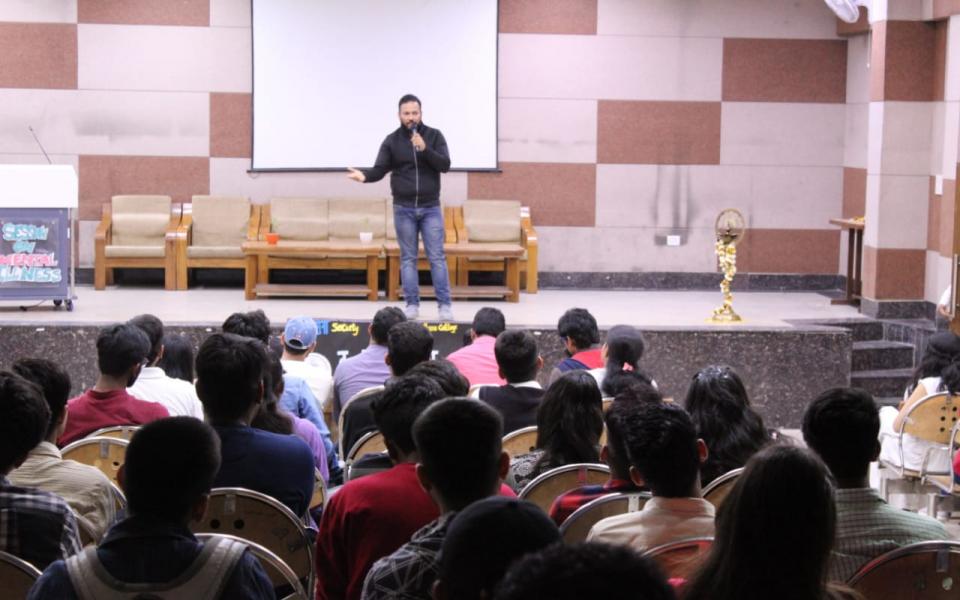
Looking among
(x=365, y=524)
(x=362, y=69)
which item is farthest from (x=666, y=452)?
(x=362, y=69)

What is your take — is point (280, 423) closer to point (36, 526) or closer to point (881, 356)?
point (36, 526)

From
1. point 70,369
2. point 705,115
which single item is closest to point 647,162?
point 705,115

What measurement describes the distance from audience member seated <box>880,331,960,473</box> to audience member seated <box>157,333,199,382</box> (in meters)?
2.94

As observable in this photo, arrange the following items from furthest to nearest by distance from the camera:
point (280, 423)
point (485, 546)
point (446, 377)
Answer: point (280, 423) → point (446, 377) → point (485, 546)

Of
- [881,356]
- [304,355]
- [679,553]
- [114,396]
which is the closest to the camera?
[679,553]

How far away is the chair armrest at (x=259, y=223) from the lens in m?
10.6

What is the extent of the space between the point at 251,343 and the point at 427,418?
50.3 inches

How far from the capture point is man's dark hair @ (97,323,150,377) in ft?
14.4

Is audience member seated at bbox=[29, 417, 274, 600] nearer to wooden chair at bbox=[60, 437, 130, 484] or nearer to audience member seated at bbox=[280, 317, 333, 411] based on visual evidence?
wooden chair at bbox=[60, 437, 130, 484]

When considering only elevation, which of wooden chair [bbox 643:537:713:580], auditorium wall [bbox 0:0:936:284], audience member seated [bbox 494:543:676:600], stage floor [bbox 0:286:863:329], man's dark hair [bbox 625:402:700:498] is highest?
auditorium wall [bbox 0:0:936:284]

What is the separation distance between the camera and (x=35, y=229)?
8.91 m

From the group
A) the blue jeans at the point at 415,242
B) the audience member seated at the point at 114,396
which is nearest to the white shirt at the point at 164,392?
the audience member seated at the point at 114,396

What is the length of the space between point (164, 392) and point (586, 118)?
701 cm

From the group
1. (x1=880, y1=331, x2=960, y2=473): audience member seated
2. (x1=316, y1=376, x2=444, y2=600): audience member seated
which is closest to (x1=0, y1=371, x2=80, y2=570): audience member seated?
(x1=316, y1=376, x2=444, y2=600): audience member seated
